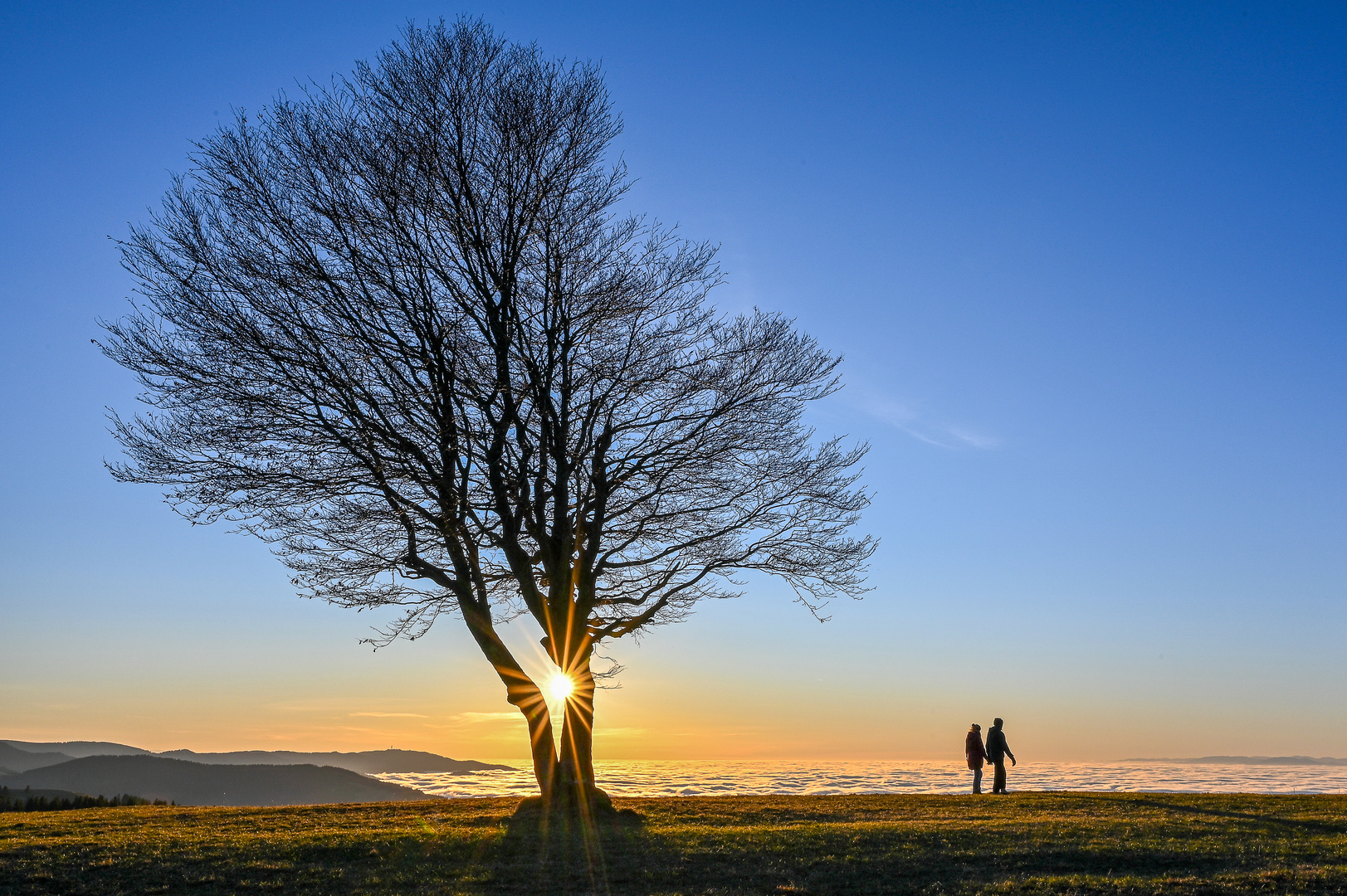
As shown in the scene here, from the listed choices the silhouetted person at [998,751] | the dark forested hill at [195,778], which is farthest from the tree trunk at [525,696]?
the dark forested hill at [195,778]

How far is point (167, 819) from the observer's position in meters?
16.4

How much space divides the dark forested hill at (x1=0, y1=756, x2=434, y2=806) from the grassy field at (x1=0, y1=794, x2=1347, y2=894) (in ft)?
144

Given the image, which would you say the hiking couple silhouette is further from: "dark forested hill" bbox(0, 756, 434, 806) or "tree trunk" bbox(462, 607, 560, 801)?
"dark forested hill" bbox(0, 756, 434, 806)

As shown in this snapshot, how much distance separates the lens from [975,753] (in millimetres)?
23312

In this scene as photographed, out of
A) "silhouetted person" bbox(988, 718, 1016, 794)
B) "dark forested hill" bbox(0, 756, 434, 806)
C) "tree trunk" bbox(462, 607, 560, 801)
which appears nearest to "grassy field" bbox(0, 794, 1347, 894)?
"tree trunk" bbox(462, 607, 560, 801)

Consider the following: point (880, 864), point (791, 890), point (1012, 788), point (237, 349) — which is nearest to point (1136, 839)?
point (880, 864)

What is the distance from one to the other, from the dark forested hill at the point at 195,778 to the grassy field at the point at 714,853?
1733 inches

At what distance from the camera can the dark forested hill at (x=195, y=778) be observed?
188 feet

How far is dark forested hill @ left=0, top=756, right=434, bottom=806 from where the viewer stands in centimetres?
5716

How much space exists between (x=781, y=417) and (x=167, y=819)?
528 inches

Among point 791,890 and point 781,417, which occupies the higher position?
point 781,417

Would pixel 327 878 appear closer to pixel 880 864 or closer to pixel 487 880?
pixel 487 880

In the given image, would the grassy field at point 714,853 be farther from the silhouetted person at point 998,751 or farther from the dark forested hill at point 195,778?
the dark forested hill at point 195,778

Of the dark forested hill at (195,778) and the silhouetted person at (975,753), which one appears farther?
the dark forested hill at (195,778)
